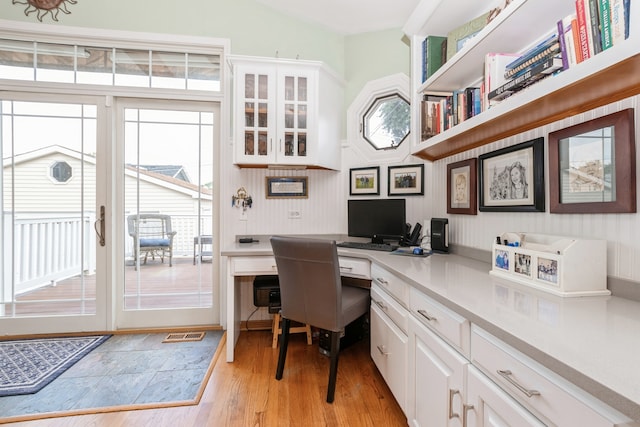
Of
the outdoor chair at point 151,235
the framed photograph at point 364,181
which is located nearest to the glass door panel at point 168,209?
the outdoor chair at point 151,235

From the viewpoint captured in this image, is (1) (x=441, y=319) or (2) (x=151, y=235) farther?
(2) (x=151, y=235)

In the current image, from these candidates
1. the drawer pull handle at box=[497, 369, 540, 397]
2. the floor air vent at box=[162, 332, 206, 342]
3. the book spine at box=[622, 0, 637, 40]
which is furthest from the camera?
the floor air vent at box=[162, 332, 206, 342]

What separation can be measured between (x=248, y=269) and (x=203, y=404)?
83 centimetres

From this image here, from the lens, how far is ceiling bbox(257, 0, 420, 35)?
7.44 feet

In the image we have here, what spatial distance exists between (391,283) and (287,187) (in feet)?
4.82

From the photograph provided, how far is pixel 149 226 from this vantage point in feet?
8.61

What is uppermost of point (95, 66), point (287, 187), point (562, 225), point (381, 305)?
point (95, 66)

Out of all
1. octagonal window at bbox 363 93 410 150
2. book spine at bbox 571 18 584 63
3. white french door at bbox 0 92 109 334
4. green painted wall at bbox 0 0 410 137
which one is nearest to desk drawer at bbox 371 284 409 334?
book spine at bbox 571 18 584 63

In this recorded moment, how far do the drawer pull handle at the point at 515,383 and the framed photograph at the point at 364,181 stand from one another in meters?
1.92

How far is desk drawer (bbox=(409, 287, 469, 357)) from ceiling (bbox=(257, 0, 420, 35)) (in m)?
2.24

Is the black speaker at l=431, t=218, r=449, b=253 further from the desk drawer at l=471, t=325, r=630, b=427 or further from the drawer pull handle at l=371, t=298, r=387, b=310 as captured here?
the desk drawer at l=471, t=325, r=630, b=427

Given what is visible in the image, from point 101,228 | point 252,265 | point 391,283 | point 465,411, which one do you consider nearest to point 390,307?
point 391,283

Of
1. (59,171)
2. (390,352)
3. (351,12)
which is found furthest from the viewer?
(59,171)

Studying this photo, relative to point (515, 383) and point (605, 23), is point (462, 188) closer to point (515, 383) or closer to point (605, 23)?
point (605, 23)
